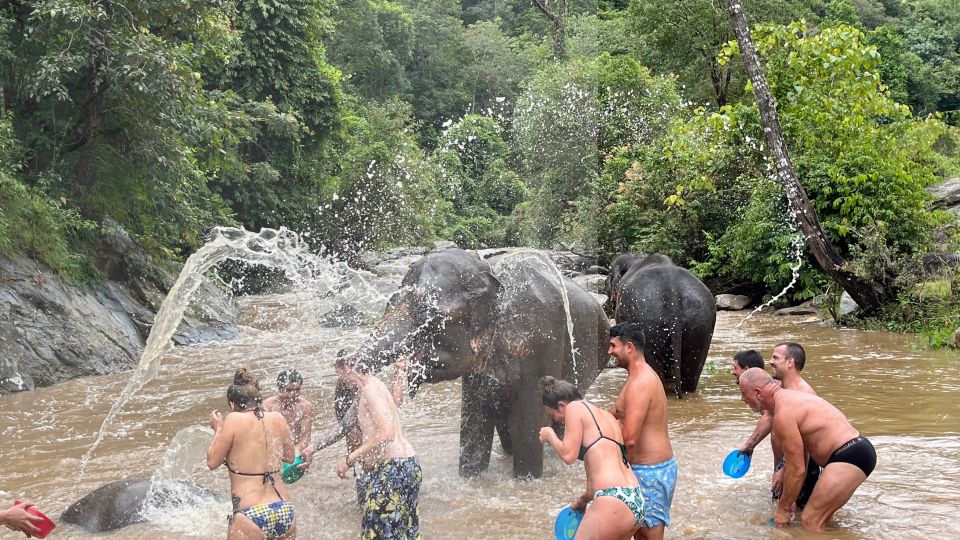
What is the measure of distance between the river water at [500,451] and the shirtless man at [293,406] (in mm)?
606

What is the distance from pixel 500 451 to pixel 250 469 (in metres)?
3.19

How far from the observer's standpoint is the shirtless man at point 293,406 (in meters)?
5.97

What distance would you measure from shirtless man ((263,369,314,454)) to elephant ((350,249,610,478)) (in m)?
0.70

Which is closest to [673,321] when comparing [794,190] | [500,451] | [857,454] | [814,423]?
[500,451]

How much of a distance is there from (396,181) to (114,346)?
1816cm

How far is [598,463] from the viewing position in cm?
446

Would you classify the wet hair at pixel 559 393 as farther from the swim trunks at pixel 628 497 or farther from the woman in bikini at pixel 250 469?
the woman in bikini at pixel 250 469

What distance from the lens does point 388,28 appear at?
47.5 metres

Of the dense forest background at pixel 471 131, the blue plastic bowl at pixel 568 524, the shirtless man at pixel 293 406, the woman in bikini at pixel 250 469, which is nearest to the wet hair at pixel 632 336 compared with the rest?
the blue plastic bowl at pixel 568 524

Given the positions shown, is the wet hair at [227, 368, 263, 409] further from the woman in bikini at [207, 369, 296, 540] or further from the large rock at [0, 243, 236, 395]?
the large rock at [0, 243, 236, 395]

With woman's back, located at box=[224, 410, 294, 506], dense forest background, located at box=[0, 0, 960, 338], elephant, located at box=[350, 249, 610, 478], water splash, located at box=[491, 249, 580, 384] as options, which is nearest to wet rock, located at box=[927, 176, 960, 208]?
dense forest background, located at box=[0, 0, 960, 338]

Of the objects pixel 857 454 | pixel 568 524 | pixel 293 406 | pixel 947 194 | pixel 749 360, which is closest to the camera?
pixel 568 524

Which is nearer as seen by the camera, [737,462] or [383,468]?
[383,468]

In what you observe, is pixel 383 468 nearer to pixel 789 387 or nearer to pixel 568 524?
pixel 568 524
